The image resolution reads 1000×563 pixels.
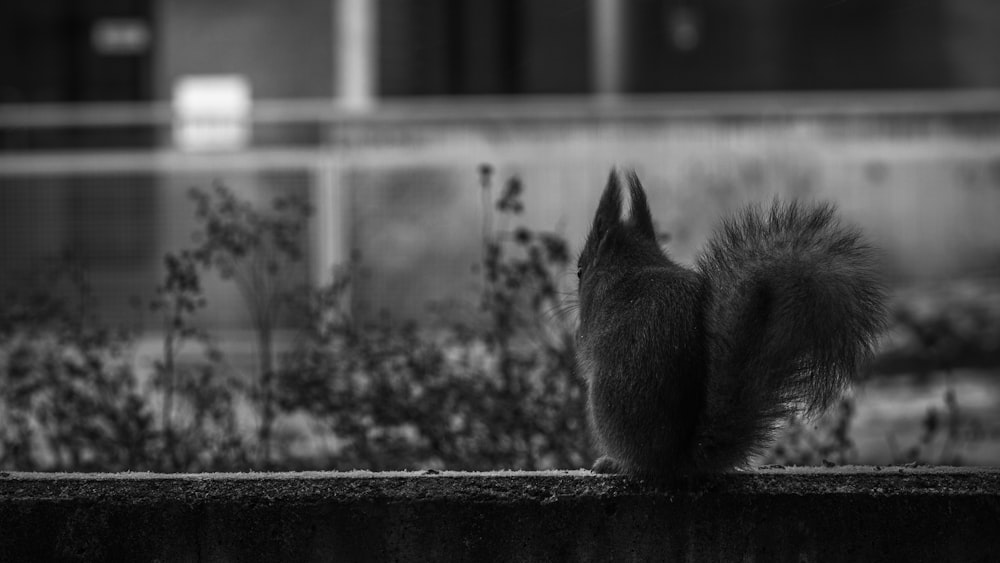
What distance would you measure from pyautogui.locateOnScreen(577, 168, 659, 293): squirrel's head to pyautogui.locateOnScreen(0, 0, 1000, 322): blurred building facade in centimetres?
423

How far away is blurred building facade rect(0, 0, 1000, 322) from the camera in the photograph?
7598mm

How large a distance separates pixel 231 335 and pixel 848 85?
26.4ft

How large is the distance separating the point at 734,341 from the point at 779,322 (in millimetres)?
128

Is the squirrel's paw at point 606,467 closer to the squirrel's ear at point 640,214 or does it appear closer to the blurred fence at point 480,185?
the squirrel's ear at point 640,214

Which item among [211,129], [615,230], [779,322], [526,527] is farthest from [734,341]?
[211,129]


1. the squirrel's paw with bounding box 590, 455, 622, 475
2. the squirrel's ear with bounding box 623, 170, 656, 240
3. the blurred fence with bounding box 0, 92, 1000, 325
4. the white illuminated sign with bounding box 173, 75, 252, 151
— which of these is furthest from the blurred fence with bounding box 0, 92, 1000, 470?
the squirrel's paw with bounding box 590, 455, 622, 475

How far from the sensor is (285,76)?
42.8ft

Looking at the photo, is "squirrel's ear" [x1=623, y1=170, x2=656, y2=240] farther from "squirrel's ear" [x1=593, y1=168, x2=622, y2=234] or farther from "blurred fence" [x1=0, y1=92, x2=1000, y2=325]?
"blurred fence" [x1=0, y1=92, x2=1000, y2=325]

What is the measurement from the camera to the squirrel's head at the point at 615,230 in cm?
321

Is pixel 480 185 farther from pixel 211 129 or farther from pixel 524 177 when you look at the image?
pixel 211 129

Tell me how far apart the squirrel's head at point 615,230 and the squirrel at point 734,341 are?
0.16 m

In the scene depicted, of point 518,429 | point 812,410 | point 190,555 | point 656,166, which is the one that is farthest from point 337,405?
point 656,166

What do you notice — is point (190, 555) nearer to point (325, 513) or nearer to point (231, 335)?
point (325, 513)

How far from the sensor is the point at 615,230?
10.6 feet
